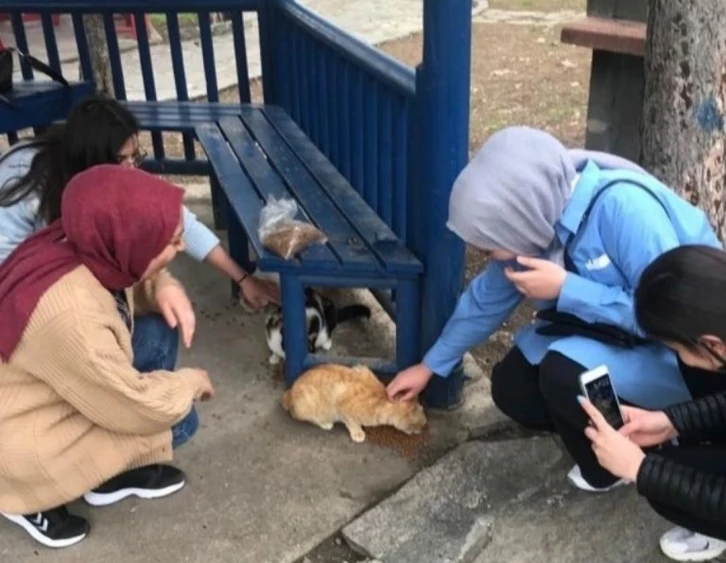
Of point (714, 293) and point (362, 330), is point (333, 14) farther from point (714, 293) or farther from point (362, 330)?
point (714, 293)

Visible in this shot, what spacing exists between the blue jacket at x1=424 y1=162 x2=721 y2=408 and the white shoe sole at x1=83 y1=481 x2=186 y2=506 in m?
1.17

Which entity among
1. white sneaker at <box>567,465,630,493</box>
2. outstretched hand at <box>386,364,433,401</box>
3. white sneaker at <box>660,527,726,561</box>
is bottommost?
white sneaker at <box>567,465,630,493</box>

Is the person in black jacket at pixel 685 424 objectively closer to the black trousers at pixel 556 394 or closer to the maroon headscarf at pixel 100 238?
the black trousers at pixel 556 394

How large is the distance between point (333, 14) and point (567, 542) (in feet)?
31.9

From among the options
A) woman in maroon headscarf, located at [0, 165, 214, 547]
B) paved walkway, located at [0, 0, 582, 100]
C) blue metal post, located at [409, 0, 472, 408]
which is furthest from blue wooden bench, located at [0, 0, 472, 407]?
paved walkway, located at [0, 0, 582, 100]

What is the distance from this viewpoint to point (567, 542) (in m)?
2.48

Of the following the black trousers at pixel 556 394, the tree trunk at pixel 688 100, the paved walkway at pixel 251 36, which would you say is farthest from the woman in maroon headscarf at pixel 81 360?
the paved walkway at pixel 251 36

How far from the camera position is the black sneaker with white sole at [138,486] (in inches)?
106

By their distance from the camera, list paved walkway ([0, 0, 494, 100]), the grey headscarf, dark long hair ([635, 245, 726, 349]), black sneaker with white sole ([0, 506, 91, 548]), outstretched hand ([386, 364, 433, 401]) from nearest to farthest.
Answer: dark long hair ([635, 245, 726, 349]) < the grey headscarf < black sneaker with white sole ([0, 506, 91, 548]) < outstretched hand ([386, 364, 433, 401]) < paved walkway ([0, 0, 494, 100])

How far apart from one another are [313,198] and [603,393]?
1480mm

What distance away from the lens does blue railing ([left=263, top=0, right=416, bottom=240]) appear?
10.1 ft

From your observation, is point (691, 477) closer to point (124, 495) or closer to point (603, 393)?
point (603, 393)

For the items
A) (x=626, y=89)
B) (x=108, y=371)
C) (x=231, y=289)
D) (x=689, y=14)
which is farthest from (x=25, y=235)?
(x=626, y=89)

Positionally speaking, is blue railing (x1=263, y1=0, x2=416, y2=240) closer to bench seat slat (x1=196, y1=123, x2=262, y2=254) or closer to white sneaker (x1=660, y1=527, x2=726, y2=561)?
bench seat slat (x1=196, y1=123, x2=262, y2=254)
